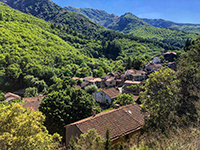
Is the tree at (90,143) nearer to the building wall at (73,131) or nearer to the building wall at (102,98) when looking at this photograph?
the building wall at (73,131)

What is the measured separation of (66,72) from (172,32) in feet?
567

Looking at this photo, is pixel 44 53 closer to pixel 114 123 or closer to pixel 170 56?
pixel 170 56

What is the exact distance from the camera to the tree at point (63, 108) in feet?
56.0

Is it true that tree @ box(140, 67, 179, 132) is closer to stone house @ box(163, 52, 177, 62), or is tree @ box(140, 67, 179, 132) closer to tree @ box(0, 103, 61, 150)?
tree @ box(0, 103, 61, 150)

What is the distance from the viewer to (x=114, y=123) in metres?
14.1

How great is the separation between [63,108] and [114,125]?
297 inches

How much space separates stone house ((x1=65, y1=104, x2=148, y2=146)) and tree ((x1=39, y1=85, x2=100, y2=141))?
268 centimetres

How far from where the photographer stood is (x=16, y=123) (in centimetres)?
736

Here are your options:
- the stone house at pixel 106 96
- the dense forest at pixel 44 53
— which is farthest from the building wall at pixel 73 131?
the dense forest at pixel 44 53

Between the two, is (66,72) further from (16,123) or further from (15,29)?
(16,123)

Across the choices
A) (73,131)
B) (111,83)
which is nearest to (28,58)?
(111,83)

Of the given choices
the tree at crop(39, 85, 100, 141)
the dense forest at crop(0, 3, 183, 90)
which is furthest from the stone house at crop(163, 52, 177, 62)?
the tree at crop(39, 85, 100, 141)

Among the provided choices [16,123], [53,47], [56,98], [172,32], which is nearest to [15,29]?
[53,47]

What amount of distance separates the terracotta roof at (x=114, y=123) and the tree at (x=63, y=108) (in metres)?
3.26
